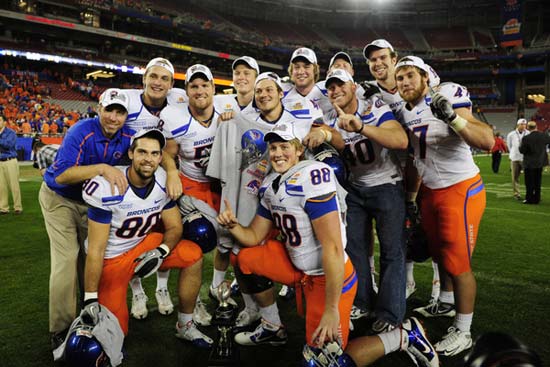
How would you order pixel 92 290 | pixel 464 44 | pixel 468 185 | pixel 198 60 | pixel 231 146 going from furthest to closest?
pixel 464 44
pixel 198 60
pixel 231 146
pixel 468 185
pixel 92 290

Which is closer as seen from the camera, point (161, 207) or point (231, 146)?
→ point (161, 207)

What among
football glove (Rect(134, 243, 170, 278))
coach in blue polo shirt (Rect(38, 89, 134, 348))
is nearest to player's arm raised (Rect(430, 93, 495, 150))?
football glove (Rect(134, 243, 170, 278))

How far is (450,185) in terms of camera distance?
292 centimetres

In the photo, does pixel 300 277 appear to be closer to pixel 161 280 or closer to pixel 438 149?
pixel 438 149

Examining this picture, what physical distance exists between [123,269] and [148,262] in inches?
11.6

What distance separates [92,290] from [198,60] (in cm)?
4017

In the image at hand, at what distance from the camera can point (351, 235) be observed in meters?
3.16

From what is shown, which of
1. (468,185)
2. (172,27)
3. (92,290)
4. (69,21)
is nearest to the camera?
(92,290)

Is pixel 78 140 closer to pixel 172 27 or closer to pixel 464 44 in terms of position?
pixel 172 27

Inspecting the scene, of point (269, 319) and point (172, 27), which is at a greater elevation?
point (172, 27)

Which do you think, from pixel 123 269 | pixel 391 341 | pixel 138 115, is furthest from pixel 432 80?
pixel 123 269

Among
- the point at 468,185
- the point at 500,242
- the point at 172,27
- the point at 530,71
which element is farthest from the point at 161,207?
the point at 530,71

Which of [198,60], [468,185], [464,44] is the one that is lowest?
[468,185]

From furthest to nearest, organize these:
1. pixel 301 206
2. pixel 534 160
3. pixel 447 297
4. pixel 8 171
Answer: pixel 534 160 < pixel 8 171 < pixel 447 297 < pixel 301 206
